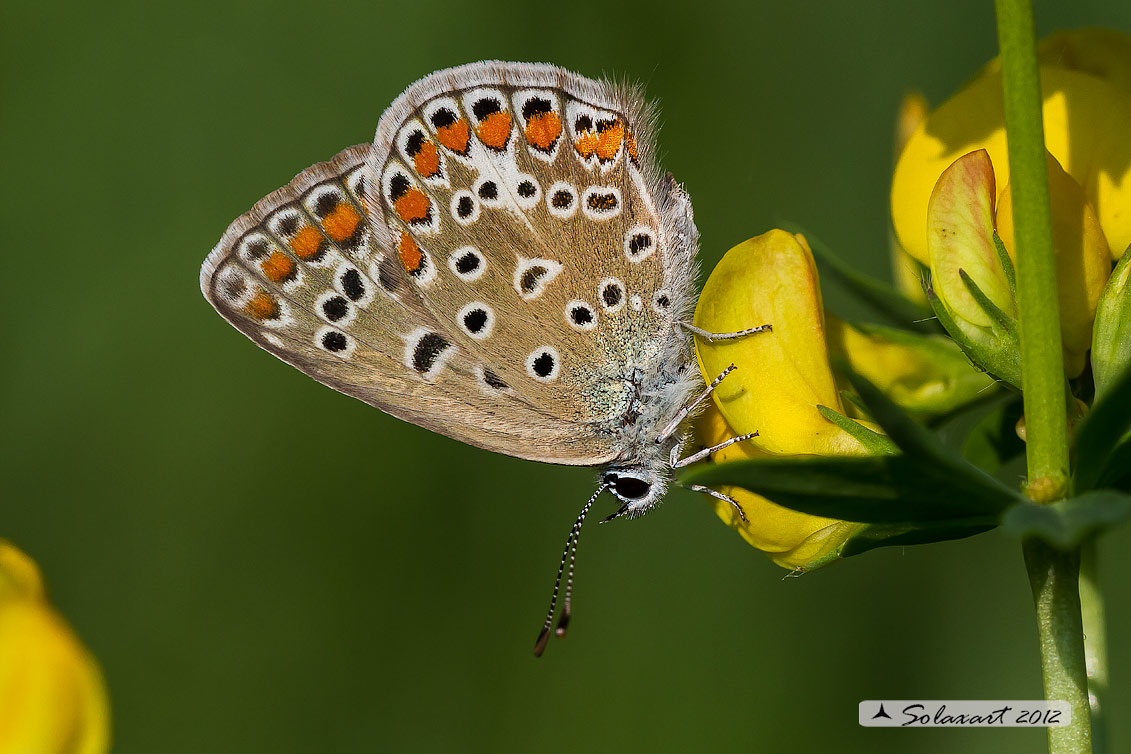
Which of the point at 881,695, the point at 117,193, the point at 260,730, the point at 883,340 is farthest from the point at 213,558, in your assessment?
the point at 883,340

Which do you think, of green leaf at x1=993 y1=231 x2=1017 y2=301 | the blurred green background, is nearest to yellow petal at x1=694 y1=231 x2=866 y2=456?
green leaf at x1=993 y1=231 x2=1017 y2=301

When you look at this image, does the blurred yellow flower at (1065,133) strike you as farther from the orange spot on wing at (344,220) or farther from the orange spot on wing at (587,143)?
the orange spot on wing at (344,220)

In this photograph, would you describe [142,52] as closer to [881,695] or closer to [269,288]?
[269,288]

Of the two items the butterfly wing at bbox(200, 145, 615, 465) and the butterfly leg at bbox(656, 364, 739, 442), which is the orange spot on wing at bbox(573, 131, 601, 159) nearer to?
the butterfly wing at bbox(200, 145, 615, 465)

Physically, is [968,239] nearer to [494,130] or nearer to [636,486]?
[494,130]

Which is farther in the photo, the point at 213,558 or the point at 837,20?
the point at 837,20

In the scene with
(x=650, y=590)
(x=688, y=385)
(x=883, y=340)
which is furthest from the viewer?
(x=650, y=590)

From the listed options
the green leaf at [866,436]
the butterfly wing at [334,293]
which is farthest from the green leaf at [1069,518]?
the butterfly wing at [334,293]
